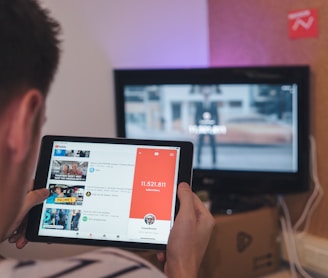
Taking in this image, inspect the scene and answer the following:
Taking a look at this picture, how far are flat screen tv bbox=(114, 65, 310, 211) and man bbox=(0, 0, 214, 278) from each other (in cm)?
93

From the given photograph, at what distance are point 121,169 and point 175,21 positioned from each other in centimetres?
79

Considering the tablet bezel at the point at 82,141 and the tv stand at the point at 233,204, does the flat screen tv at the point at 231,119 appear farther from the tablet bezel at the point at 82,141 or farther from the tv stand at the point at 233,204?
the tablet bezel at the point at 82,141

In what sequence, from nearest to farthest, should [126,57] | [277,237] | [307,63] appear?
[307,63], [277,237], [126,57]

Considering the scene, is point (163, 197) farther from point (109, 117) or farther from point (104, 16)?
point (104, 16)

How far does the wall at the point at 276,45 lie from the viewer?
58.7 inches

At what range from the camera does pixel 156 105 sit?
167cm

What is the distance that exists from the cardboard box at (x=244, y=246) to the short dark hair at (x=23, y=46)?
2.99ft

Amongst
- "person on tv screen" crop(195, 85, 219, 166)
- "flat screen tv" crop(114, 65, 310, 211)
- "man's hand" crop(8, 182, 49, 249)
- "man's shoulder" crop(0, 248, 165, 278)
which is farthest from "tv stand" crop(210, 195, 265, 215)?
"man's shoulder" crop(0, 248, 165, 278)

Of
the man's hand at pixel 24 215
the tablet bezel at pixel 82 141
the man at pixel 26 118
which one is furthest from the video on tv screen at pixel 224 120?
the man at pixel 26 118

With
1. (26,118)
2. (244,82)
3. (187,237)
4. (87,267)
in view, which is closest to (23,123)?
(26,118)

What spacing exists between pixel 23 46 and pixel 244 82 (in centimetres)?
102

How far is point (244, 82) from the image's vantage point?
5.13 feet

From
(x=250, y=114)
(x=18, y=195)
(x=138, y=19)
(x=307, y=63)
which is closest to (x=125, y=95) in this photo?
(x=138, y=19)

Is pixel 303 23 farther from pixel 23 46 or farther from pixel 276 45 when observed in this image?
pixel 23 46
